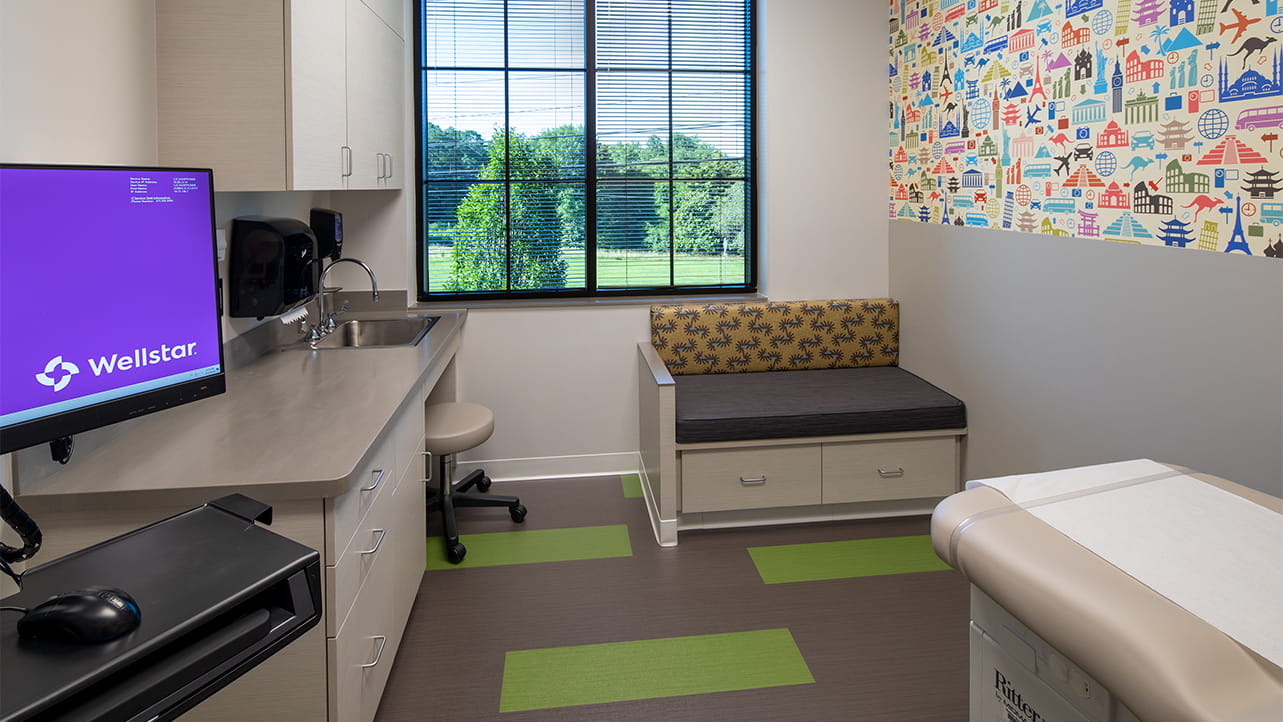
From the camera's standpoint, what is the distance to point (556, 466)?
13.9 feet

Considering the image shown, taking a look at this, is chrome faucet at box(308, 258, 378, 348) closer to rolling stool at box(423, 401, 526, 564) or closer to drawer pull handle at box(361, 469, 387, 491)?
rolling stool at box(423, 401, 526, 564)

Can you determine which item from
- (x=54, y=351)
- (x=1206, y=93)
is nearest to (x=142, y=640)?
(x=54, y=351)

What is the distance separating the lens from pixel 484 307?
413 centimetres

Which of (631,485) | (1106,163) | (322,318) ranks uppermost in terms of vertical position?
(1106,163)

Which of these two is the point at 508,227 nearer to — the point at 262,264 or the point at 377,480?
the point at 262,264

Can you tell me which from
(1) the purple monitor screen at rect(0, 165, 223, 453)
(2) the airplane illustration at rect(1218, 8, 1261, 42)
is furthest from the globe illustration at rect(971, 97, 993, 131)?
(1) the purple monitor screen at rect(0, 165, 223, 453)

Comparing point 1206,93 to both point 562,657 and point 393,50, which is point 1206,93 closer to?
point 562,657

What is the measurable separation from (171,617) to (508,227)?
11.3 feet

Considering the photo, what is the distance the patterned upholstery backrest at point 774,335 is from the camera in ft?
13.6

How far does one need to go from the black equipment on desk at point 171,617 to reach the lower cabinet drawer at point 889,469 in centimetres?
268

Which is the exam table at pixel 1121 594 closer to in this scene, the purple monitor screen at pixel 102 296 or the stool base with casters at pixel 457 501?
the purple monitor screen at pixel 102 296

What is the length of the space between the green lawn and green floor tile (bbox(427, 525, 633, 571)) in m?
1.35

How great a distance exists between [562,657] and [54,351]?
1.61 meters

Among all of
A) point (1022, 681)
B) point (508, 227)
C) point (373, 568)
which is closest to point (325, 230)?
point (508, 227)
